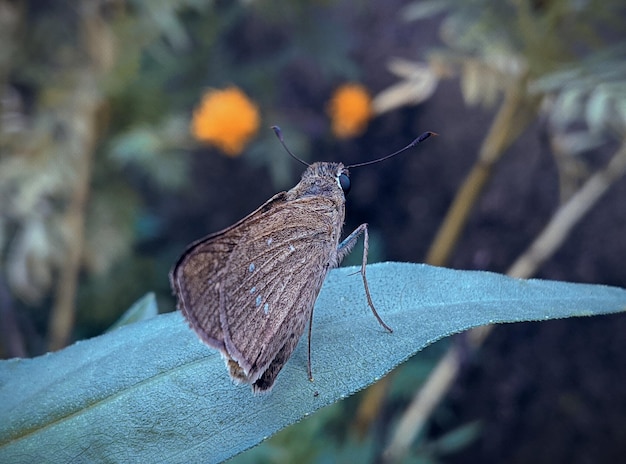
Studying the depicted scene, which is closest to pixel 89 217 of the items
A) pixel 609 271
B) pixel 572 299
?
pixel 572 299

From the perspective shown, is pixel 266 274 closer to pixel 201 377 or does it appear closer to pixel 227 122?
pixel 201 377

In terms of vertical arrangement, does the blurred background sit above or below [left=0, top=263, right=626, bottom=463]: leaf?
below

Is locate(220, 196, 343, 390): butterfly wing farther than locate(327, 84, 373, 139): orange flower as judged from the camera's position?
No

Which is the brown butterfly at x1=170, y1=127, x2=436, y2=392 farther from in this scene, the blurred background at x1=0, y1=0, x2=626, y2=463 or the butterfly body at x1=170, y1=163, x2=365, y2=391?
the blurred background at x1=0, y1=0, x2=626, y2=463

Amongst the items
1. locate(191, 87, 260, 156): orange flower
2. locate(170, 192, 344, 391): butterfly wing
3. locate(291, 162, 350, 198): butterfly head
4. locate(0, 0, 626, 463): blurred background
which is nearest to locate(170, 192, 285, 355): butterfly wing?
locate(170, 192, 344, 391): butterfly wing

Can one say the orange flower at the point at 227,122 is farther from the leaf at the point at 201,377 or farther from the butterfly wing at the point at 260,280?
the leaf at the point at 201,377

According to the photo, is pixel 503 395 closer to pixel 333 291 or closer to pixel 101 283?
pixel 101 283
